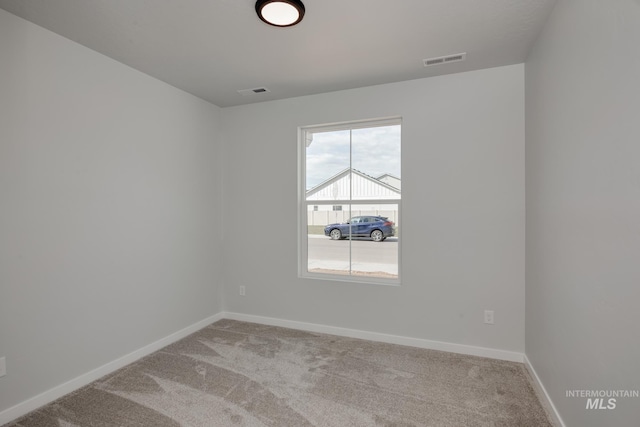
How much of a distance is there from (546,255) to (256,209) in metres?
2.91

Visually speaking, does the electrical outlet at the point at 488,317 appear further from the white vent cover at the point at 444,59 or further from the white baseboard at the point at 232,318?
the white vent cover at the point at 444,59

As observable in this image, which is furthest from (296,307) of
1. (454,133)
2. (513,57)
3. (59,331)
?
(513,57)

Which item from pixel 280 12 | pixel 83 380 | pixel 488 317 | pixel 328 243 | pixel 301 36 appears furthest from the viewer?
pixel 328 243

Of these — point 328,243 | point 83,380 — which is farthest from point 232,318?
point 83,380

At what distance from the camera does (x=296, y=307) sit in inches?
148

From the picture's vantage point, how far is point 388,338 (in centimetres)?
333

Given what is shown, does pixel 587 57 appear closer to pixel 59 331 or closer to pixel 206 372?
pixel 206 372

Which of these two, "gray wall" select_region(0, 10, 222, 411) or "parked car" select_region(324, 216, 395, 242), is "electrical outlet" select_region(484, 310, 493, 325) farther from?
"gray wall" select_region(0, 10, 222, 411)

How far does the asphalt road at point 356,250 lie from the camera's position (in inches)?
135

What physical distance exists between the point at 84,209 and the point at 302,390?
2209mm

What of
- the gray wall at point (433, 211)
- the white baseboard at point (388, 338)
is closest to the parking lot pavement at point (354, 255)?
the gray wall at point (433, 211)

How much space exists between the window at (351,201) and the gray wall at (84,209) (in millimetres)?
1322

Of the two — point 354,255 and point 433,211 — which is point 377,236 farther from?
point 433,211

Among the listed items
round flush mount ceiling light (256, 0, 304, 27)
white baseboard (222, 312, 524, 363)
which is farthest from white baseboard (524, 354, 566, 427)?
round flush mount ceiling light (256, 0, 304, 27)
